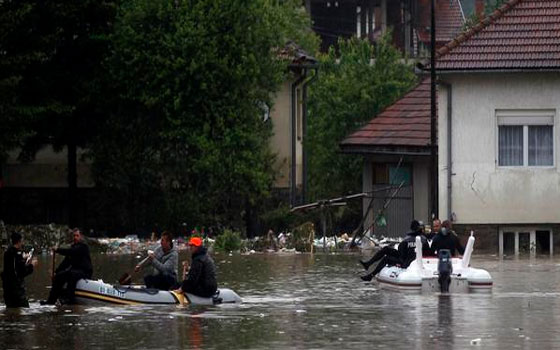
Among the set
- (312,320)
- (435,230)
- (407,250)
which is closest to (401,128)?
(435,230)

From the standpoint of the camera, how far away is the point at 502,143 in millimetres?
50000

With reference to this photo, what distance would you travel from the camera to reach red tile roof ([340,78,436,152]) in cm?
5422

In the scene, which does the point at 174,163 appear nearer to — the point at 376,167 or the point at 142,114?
the point at 142,114

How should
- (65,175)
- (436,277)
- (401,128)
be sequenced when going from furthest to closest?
1. (65,175)
2. (401,128)
3. (436,277)

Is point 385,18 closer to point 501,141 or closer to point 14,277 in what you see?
point 501,141

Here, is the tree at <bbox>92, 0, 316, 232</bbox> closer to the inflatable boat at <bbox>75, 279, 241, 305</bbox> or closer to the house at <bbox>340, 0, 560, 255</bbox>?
the house at <bbox>340, 0, 560, 255</bbox>

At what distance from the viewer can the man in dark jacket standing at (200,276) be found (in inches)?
1202

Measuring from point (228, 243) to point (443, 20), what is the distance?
48875 mm

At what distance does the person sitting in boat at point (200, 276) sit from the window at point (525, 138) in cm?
2073

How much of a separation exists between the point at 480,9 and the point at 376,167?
126 feet

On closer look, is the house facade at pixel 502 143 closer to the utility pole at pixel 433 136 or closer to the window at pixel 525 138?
the window at pixel 525 138

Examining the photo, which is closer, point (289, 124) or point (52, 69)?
point (52, 69)

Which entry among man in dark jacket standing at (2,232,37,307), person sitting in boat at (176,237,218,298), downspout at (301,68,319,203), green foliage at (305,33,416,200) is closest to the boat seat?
person sitting in boat at (176,237,218,298)

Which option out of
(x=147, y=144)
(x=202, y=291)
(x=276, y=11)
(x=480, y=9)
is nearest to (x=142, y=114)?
(x=147, y=144)
